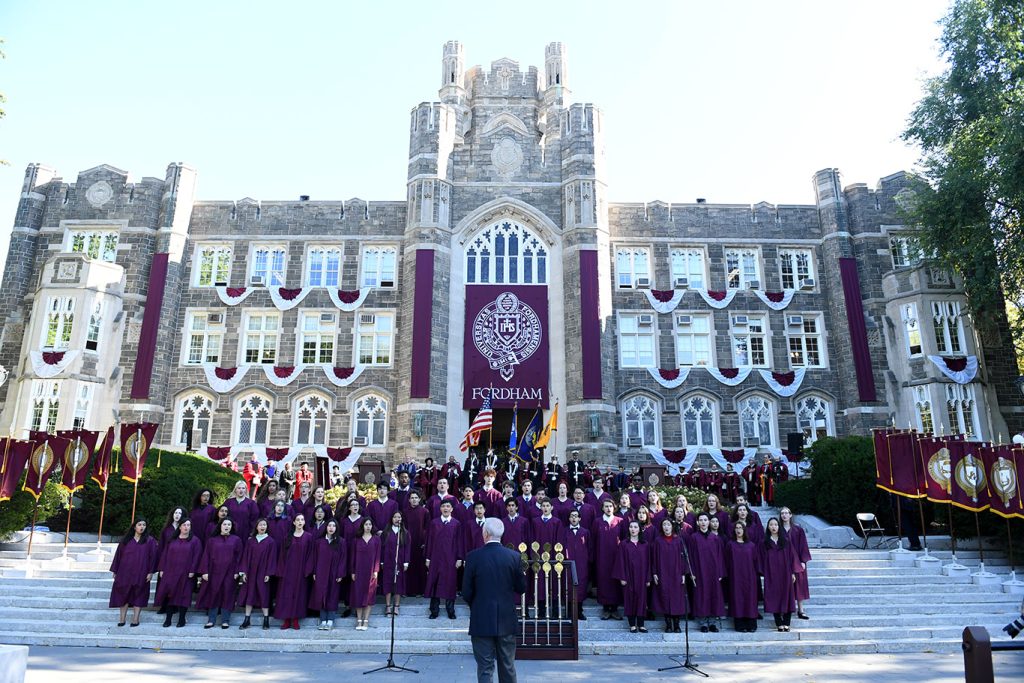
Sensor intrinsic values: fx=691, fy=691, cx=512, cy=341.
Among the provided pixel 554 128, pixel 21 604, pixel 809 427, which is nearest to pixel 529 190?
pixel 554 128

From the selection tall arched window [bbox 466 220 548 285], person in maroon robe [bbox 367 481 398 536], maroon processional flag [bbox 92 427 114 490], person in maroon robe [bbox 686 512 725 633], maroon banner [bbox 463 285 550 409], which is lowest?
person in maroon robe [bbox 686 512 725 633]

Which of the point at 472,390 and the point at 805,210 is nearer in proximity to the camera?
the point at 472,390

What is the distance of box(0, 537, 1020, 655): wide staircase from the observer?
360 inches

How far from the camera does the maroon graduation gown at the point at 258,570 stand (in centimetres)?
977

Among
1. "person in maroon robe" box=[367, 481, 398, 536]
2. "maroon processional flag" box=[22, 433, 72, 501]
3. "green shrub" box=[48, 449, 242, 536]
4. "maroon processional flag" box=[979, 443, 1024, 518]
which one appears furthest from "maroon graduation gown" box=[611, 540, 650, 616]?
"maroon processional flag" box=[22, 433, 72, 501]

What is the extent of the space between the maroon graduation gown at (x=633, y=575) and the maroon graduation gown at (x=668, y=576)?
114mm

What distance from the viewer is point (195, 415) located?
1038 inches

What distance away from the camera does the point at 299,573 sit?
9.79 metres

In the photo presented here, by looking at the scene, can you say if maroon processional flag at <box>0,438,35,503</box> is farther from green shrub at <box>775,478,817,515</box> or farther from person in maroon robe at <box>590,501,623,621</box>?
green shrub at <box>775,478,817,515</box>

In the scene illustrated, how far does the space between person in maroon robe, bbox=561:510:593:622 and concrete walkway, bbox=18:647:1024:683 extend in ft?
5.10

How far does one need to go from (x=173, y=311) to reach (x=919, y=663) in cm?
2652

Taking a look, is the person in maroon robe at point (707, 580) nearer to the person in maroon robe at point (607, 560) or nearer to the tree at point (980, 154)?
the person in maroon robe at point (607, 560)

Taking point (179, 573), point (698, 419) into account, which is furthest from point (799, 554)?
point (698, 419)

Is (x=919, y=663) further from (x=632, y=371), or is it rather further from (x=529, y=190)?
(x=529, y=190)
